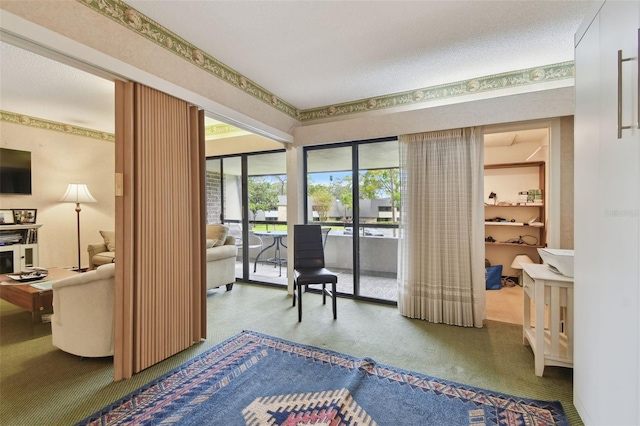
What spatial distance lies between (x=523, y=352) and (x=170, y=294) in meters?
3.09

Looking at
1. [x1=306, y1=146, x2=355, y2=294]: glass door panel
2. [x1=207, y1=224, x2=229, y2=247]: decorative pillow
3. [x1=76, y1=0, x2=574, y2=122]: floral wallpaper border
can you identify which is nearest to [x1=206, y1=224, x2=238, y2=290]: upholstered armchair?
[x1=207, y1=224, x2=229, y2=247]: decorative pillow

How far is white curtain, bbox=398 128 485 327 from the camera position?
3062 mm

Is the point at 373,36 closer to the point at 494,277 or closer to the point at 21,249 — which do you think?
the point at 494,277

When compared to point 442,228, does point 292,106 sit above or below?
above

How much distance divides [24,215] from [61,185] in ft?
2.36

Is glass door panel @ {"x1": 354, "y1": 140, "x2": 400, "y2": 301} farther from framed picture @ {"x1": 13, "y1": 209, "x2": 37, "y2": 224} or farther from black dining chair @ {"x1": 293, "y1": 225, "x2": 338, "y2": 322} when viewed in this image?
framed picture @ {"x1": 13, "y1": 209, "x2": 37, "y2": 224}

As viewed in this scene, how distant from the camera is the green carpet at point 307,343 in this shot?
1901 mm

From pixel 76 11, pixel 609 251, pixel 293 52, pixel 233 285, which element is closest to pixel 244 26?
pixel 293 52

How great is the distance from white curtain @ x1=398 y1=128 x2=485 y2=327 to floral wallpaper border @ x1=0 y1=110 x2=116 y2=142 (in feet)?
18.4

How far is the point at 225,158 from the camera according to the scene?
5.04 m

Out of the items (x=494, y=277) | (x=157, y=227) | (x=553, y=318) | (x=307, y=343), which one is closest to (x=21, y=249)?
(x=157, y=227)

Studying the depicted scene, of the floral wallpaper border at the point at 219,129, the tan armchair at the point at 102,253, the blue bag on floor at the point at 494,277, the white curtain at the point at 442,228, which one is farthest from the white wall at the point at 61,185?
the blue bag on floor at the point at 494,277

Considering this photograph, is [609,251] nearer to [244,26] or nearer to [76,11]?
[244,26]

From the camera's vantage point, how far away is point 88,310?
7.43 feet
